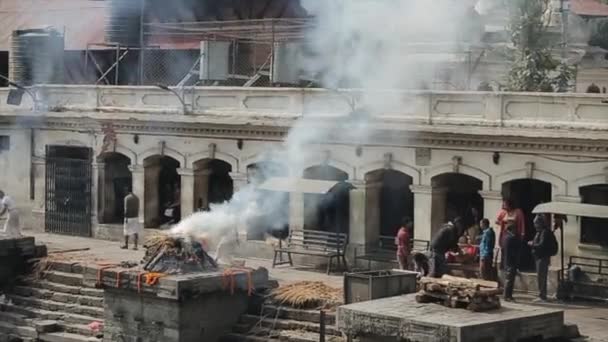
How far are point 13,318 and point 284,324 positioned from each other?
5.84m

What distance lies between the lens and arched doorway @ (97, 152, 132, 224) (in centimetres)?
3055

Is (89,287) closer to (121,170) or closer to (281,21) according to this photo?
(121,170)

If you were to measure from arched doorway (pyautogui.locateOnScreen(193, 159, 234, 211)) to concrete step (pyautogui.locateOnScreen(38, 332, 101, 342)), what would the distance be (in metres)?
6.00

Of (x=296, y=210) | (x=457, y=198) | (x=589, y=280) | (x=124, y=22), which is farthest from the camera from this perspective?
(x=124, y=22)

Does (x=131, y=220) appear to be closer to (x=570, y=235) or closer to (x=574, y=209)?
(x=570, y=235)

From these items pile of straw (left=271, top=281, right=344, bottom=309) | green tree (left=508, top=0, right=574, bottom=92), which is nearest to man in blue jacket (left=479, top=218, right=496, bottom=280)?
pile of straw (left=271, top=281, right=344, bottom=309)

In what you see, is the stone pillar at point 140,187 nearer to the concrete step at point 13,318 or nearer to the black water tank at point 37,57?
the black water tank at point 37,57

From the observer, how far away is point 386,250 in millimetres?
25703

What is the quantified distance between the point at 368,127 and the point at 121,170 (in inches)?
315

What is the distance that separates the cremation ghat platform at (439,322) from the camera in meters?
17.0

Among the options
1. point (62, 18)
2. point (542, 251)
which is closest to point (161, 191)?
point (62, 18)

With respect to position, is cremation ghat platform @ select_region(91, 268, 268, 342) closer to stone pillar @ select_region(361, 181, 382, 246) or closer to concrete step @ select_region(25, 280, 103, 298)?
concrete step @ select_region(25, 280, 103, 298)

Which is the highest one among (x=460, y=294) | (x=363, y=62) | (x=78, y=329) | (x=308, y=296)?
(x=363, y=62)

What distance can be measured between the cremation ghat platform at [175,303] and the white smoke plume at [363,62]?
6.66 feet
